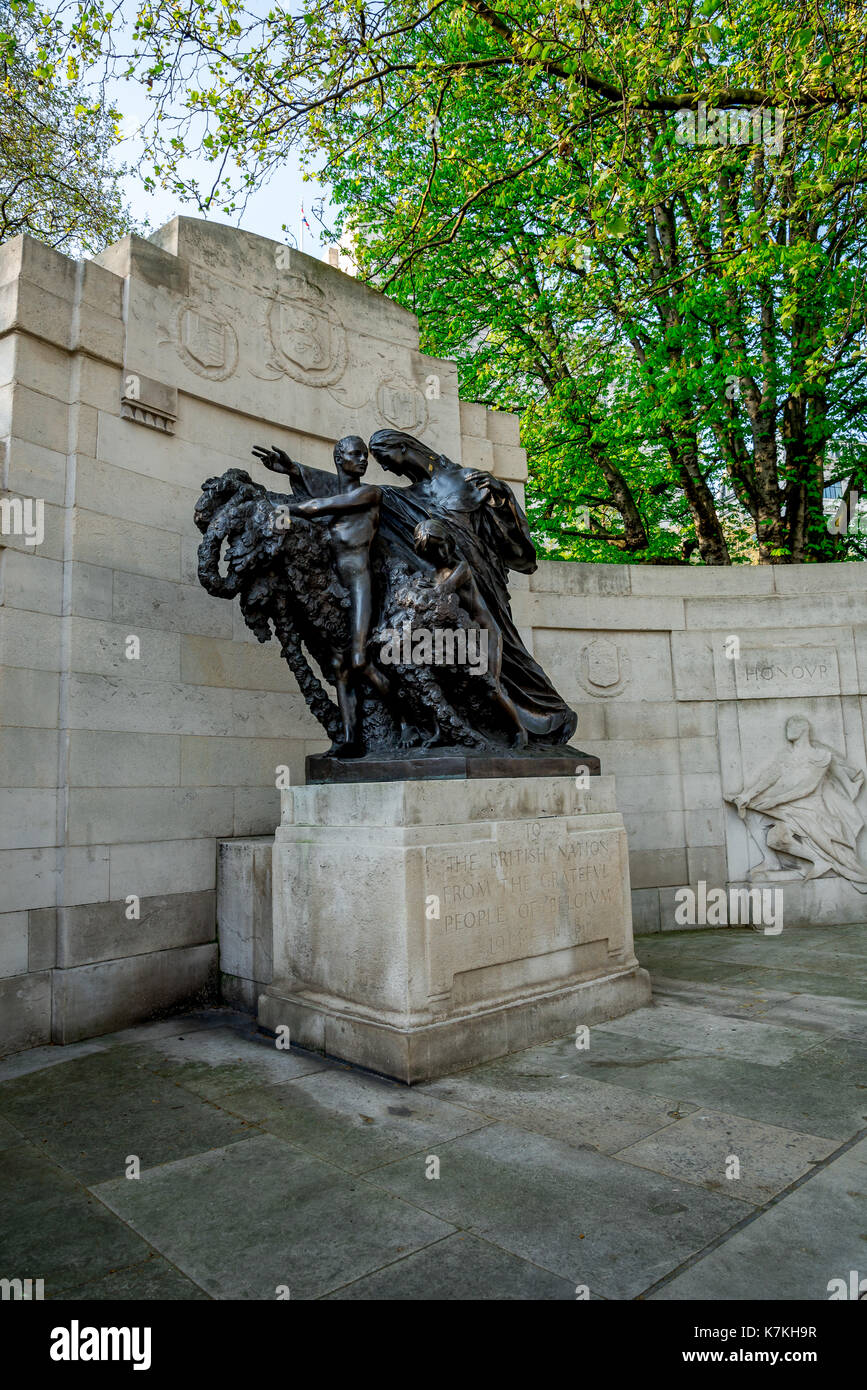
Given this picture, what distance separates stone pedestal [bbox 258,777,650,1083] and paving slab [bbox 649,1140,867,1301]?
6.23 feet

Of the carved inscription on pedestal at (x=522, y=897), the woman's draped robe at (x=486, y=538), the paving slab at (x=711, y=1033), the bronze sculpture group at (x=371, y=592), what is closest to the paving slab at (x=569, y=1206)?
the carved inscription on pedestal at (x=522, y=897)

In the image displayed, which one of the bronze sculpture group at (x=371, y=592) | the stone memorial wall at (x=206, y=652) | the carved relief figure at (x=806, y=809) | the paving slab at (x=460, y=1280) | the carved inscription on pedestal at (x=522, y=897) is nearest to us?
the paving slab at (x=460, y=1280)

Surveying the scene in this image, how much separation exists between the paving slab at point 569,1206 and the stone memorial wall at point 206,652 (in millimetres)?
1522

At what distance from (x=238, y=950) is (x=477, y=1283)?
3.89 metres

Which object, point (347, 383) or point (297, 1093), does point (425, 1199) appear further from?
point (347, 383)

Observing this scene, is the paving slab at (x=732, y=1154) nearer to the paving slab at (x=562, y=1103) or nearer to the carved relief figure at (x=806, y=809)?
the paving slab at (x=562, y=1103)

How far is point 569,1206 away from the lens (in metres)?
2.98

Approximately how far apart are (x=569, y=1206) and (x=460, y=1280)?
24.1 inches

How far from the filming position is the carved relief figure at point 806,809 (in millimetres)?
9039

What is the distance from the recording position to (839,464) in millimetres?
14102

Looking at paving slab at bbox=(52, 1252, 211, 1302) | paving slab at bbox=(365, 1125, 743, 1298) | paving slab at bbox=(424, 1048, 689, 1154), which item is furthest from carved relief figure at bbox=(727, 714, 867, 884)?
paving slab at bbox=(52, 1252, 211, 1302)
